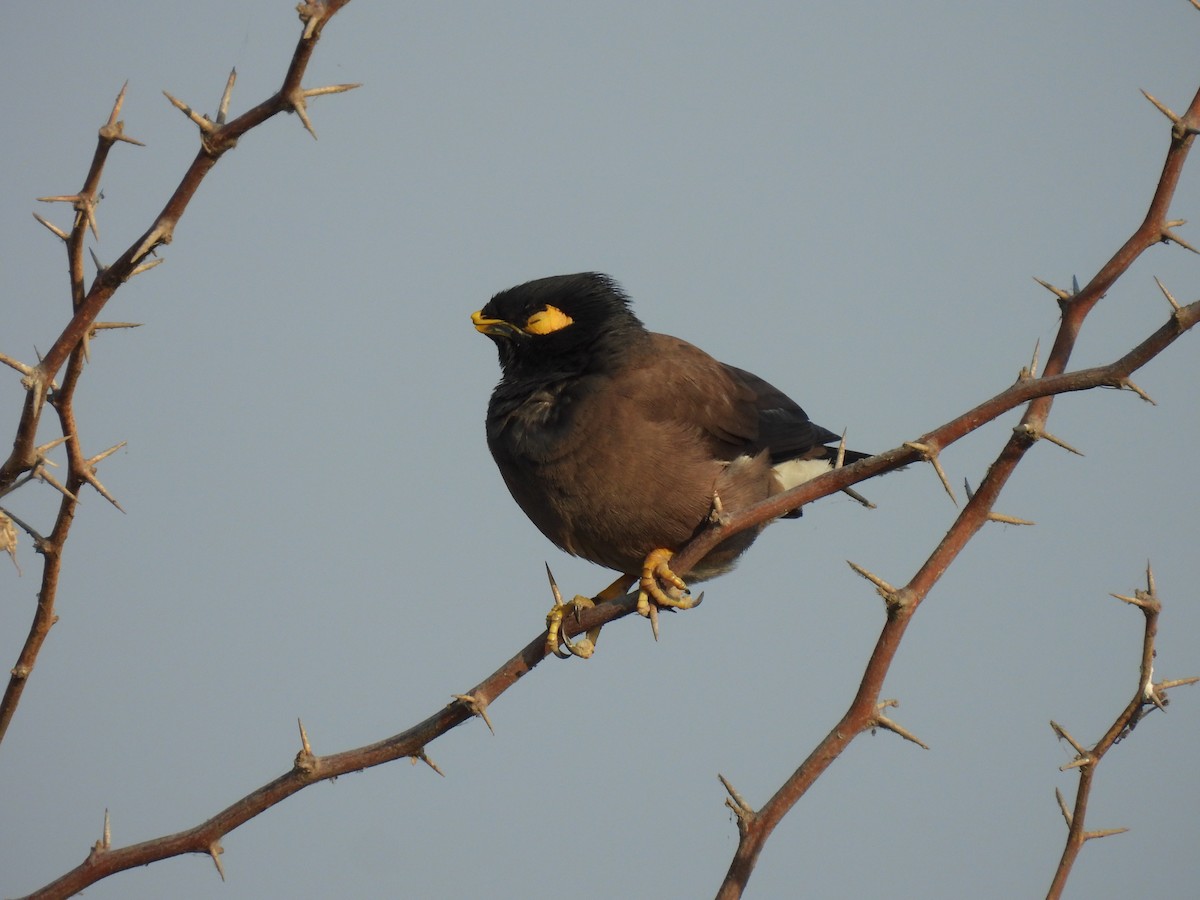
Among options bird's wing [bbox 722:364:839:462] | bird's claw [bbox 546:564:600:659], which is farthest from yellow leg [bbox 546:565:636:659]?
bird's wing [bbox 722:364:839:462]

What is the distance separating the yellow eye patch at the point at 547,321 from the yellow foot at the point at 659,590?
1.29 metres

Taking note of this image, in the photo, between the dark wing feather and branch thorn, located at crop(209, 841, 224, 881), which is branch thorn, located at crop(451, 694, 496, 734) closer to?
branch thorn, located at crop(209, 841, 224, 881)

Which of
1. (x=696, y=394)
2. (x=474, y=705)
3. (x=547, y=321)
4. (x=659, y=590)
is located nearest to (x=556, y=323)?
(x=547, y=321)

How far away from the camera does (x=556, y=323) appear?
234 inches

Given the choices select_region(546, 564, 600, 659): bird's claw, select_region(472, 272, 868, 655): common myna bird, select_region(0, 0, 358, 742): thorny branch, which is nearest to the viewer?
select_region(0, 0, 358, 742): thorny branch

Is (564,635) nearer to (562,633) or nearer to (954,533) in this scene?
(562,633)

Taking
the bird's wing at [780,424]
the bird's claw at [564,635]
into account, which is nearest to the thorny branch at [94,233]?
the bird's claw at [564,635]

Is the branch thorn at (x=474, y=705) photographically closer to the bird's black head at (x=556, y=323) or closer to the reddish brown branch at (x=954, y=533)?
the reddish brown branch at (x=954, y=533)

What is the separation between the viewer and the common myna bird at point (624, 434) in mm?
5180

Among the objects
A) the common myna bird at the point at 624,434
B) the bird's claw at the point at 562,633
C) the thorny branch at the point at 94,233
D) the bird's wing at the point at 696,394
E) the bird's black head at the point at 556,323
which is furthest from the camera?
the bird's black head at the point at 556,323

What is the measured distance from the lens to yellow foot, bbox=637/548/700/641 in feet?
15.0

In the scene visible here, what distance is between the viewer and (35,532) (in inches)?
133

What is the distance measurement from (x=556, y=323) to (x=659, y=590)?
160 centimetres

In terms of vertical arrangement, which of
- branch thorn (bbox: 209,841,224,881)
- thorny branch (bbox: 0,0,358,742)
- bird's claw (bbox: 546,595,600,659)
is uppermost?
thorny branch (bbox: 0,0,358,742)
